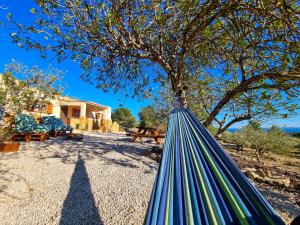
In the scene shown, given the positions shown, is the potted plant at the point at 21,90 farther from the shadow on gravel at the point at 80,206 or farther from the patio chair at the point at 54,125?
the shadow on gravel at the point at 80,206

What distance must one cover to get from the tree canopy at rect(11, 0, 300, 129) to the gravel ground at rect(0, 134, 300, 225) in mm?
1482

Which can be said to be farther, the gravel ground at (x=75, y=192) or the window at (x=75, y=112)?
the window at (x=75, y=112)

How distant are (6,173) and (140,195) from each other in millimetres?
2236

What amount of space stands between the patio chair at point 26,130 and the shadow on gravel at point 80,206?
14.6 feet

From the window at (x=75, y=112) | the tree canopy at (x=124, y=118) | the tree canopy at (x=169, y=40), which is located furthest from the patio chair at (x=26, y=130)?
the tree canopy at (x=124, y=118)

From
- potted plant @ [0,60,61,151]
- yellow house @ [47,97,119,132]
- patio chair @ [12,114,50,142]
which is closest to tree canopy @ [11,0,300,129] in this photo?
potted plant @ [0,60,61,151]

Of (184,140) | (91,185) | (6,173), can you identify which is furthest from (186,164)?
(6,173)

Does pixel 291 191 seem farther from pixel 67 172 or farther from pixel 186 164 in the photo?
pixel 67 172

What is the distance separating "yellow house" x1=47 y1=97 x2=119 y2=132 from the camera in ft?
53.5

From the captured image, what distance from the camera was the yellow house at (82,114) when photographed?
1631cm

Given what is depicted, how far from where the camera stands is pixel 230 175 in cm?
142

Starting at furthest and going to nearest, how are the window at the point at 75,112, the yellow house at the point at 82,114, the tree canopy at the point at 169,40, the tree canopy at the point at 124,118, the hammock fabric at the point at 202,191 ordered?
the tree canopy at the point at 124,118
the window at the point at 75,112
the yellow house at the point at 82,114
the tree canopy at the point at 169,40
the hammock fabric at the point at 202,191

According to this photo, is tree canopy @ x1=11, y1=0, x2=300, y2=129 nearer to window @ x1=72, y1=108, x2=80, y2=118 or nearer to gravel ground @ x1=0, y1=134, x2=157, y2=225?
gravel ground @ x1=0, y1=134, x2=157, y2=225

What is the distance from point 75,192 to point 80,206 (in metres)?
0.44
